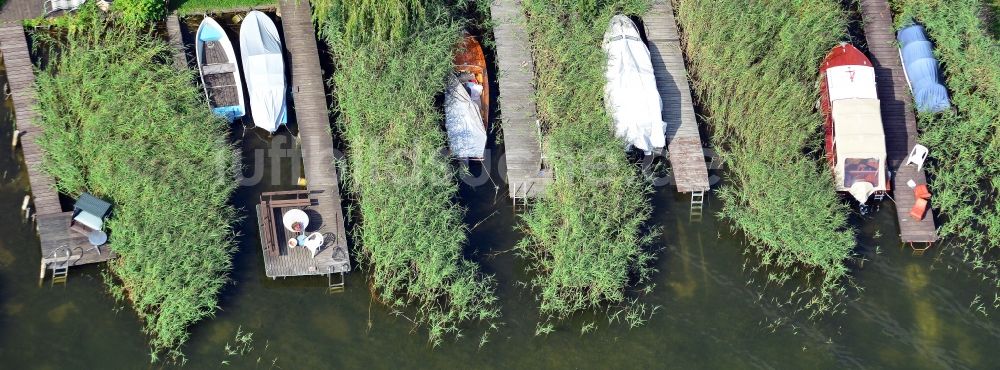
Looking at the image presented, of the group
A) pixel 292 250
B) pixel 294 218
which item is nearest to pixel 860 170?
pixel 294 218

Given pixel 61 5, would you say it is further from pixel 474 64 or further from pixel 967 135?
pixel 967 135

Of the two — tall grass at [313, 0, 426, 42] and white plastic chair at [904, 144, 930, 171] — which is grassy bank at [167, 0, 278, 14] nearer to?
tall grass at [313, 0, 426, 42]

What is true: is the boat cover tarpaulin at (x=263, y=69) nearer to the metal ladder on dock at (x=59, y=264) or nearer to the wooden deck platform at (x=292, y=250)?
the wooden deck platform at (x=292, y=250)

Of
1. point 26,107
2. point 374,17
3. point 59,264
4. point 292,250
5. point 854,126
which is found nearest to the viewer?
point 59,264

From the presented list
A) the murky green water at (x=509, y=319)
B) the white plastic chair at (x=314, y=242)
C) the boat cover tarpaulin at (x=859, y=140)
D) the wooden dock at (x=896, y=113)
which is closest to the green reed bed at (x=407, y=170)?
the murky green water at (x=509, y=319)

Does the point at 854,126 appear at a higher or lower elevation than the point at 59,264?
higher

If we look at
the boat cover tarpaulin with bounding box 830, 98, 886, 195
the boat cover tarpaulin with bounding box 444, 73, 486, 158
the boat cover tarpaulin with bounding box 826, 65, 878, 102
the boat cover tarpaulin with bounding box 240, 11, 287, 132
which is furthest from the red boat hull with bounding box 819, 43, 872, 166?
the boat cover tarpaulin with bounding box 240, 11, 287, 132
